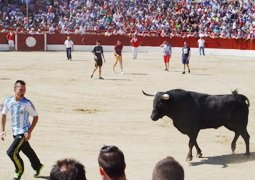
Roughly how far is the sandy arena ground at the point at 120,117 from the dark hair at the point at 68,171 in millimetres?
5073

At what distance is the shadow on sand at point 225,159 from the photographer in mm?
9508

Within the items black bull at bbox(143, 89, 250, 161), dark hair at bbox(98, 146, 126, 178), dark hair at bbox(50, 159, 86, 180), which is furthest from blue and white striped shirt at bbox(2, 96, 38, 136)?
dark hair at bbox(50, 159, 86, 180)

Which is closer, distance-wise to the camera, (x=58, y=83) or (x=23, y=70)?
(x=58, y=83)

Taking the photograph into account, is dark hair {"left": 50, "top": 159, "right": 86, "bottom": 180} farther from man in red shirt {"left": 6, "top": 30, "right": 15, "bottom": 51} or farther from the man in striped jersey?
man in red shirt {"left": 6, "top": 30, "right": 15, "bottom": 51}

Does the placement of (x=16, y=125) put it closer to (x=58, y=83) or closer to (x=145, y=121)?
(x=145, y=121)

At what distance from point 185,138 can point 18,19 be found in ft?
90.0

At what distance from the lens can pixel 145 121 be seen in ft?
42.8

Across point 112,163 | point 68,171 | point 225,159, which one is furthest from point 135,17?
point 68,171

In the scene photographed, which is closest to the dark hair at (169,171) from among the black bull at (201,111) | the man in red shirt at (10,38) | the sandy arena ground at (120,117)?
the sandy arena ground at (120,117)

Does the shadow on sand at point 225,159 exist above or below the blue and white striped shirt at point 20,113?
below

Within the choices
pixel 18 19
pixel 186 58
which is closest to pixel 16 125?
pixel 186 58

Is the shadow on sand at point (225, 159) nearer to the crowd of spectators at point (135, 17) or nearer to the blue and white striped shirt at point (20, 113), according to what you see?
the blue and white striped shirt at point (20, 113)

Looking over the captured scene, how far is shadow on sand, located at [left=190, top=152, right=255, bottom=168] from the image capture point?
9508 millimetres

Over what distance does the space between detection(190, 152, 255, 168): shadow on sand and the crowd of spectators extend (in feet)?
82.7
